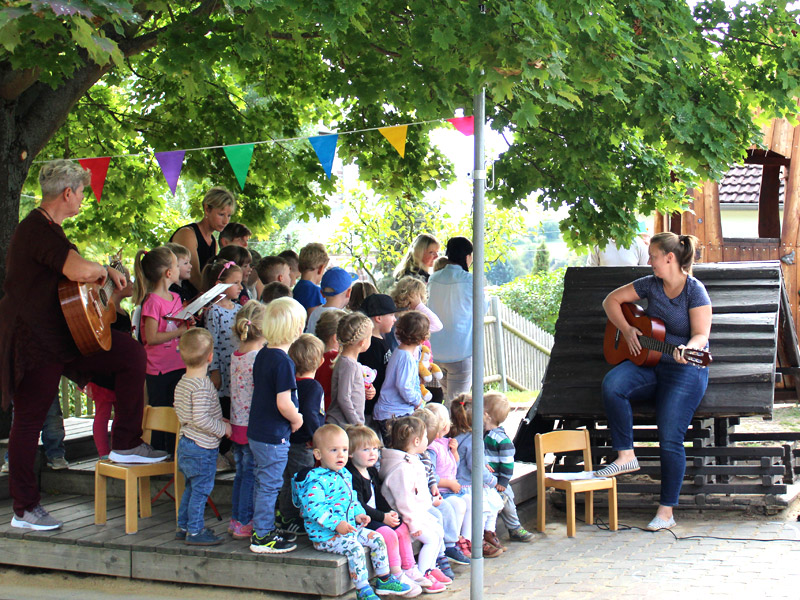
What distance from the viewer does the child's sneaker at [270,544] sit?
5496mm

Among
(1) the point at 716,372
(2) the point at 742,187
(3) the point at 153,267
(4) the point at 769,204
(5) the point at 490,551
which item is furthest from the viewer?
(2) the point at 742,187

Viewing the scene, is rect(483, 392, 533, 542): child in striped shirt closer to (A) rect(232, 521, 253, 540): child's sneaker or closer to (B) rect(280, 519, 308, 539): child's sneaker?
(B) rect(280, 519, 308, 539): child's sneaker

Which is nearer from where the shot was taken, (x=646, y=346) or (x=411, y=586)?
(x=411, y=586)

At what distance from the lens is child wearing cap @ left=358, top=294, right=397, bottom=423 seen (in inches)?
264

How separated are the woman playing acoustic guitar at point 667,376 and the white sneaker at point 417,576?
2.10 meters

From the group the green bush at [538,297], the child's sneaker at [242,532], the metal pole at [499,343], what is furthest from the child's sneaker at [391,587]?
the green bush at [538,297]

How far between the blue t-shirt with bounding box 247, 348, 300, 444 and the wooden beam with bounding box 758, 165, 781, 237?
42.6ft

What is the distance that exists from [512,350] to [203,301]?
1161cm

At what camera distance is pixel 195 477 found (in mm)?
5758

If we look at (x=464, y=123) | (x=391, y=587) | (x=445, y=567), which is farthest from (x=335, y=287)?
(x=391, y=587)

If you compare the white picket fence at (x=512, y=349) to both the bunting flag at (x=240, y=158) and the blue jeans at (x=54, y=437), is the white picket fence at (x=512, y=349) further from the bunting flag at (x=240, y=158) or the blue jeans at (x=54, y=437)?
the blue jeans at (x=54, y=437)

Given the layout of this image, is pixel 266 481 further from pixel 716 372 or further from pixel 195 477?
pixel 716 372

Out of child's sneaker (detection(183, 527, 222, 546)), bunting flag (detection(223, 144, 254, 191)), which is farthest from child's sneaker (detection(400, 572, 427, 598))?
bunting flag (detection(223, 144, 254, 191))

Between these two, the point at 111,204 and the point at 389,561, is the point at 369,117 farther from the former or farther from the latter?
the point at 389,561
